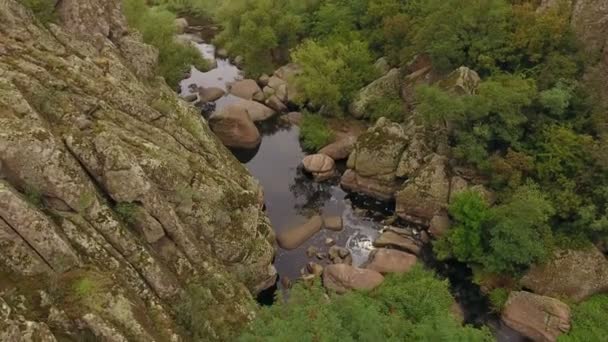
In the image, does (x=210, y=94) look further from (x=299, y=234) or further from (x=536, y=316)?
(x=536, y=316)

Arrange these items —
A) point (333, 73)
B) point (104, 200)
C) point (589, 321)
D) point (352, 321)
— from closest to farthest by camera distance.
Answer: point (352, 321)
point (104, 200)
point (589, 321)
point (333, 73)

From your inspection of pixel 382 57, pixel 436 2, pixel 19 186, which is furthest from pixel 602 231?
pixel 19 186

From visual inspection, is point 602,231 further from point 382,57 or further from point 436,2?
point 382,57

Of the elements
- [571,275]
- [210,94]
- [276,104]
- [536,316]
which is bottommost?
[210,94]

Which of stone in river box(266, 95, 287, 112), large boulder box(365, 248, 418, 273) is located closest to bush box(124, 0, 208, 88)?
stone in river box(266, 95, 287, 112)

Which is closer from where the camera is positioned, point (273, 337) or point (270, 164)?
point (273, 337)

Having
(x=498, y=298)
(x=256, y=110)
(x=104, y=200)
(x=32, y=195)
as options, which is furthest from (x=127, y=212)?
(x=256, y=110)

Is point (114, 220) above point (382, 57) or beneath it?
above
